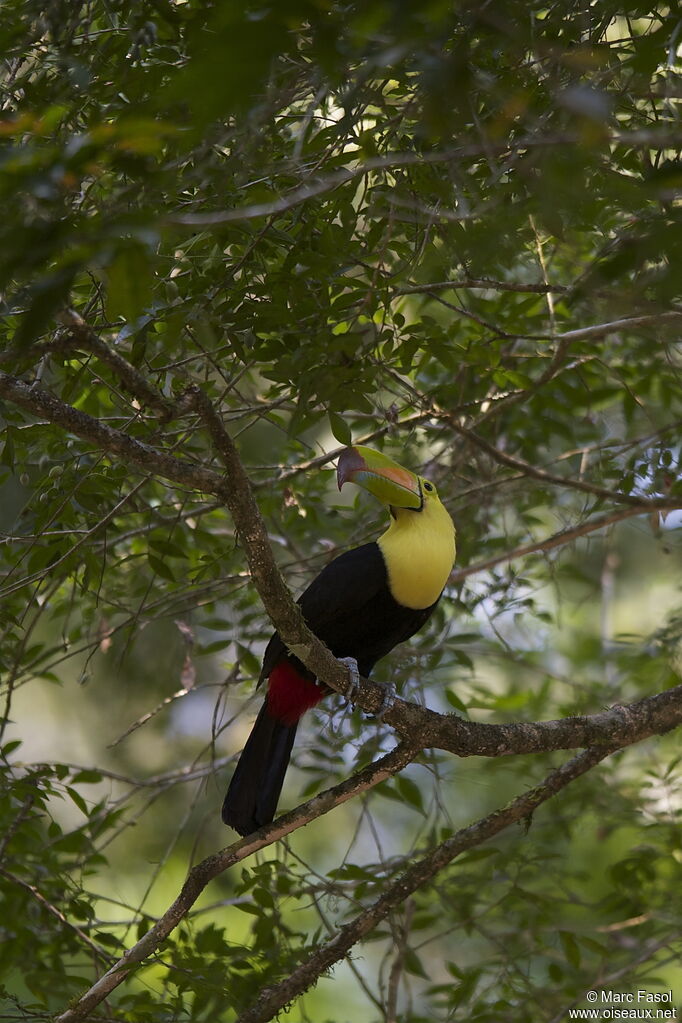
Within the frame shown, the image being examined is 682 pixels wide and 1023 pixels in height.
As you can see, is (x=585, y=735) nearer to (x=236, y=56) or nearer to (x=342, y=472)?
(x=342, y=472)

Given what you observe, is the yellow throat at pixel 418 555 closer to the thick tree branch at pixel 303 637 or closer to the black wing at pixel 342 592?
the black wing at pixel 342 592

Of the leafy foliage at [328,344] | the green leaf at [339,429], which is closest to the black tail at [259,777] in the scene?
the leafy foliage at [328,344]

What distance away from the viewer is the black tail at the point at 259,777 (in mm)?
3615

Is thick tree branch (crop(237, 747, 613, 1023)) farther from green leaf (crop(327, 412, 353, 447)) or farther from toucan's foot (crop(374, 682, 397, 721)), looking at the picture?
green leaf (crop(327, 412, 353, 447))

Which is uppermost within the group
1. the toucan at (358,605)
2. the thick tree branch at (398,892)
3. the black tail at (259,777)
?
the toucan at (358,605)

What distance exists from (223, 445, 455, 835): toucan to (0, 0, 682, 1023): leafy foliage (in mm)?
209

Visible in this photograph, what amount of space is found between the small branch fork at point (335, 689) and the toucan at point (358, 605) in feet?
1.50

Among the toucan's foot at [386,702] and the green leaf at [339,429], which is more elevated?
the green leaf at [339,429]

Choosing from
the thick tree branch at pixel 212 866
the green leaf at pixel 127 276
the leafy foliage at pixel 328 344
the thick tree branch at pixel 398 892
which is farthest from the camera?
the thick tree branch at pixel 398 892

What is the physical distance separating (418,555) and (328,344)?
0.90m

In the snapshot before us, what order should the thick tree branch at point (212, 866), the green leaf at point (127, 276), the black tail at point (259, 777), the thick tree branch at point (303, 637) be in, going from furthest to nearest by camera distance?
the black tail at point (259, 777), the thick tree branch at point (212, 866), the thick tree branch at point (303, 637), the green leaf at point (127, 276)

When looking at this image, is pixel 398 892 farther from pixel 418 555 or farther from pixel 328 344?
pixel 328 344

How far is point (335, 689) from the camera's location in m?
3.14

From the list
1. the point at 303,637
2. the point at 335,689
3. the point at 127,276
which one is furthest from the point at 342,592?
the point at 127,276
